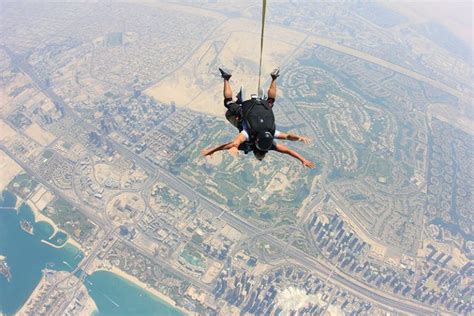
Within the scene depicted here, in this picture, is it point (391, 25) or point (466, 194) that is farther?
point (391, 25)

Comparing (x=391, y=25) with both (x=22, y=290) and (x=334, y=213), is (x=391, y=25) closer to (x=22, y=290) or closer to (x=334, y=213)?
(x=334, y=213)

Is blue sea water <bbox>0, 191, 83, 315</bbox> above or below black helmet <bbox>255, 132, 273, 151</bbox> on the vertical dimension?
below

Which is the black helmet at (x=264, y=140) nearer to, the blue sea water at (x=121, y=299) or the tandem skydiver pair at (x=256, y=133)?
the tandem skydiver pair at (x=256, y=133)

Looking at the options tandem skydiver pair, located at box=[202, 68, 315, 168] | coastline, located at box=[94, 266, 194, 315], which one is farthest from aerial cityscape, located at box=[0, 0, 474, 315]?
tandem skydiver pair, located at box=[202, 68, 315, 168]

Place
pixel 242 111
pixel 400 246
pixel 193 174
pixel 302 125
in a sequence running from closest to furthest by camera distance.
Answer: pixel 242 111 < pixel 400 246 < pixel 193 174 < pixel 302 125

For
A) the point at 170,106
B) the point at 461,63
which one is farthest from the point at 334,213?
the point at 461,63

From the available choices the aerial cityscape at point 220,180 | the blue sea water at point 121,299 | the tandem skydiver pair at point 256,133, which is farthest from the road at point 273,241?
the tandem skydiver pair at point 256,133

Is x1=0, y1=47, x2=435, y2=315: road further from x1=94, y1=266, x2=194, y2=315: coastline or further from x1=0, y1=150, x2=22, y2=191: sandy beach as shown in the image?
x1=94, y1=266, x2=194, y2=315: coastline
